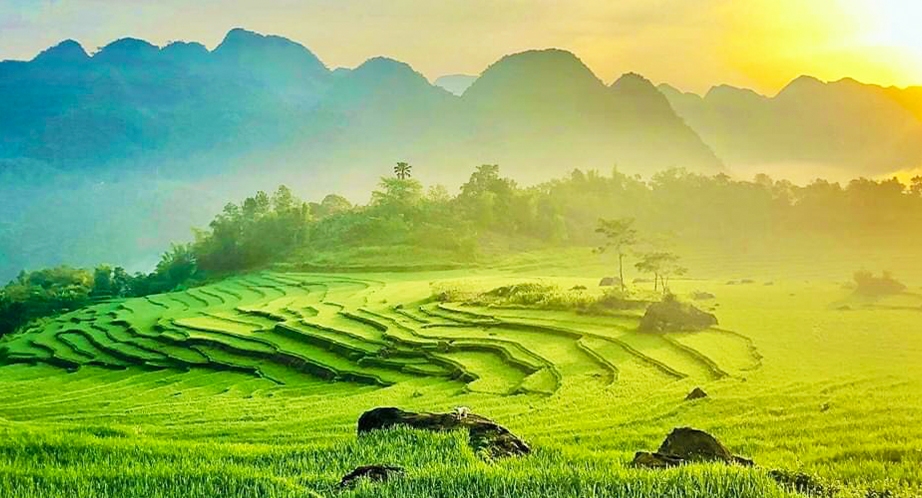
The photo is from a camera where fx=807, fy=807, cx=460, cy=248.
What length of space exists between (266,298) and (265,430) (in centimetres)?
2756

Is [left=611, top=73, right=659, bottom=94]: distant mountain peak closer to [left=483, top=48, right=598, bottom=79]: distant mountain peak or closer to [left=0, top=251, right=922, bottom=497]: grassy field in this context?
[left=483, top=48, right=598, bottom=79]: distant mountain peak

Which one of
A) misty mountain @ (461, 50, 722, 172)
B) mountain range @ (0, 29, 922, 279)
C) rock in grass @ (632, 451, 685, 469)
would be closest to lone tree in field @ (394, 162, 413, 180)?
mountain range @ (0, 29, 922, 279)

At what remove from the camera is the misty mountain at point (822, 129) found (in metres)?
87.8

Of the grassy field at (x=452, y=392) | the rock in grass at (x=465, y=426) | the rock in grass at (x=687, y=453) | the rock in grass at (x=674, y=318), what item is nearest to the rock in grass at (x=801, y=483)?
the grassy field at (x=452, y=392)

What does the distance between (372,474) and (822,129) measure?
407 ft

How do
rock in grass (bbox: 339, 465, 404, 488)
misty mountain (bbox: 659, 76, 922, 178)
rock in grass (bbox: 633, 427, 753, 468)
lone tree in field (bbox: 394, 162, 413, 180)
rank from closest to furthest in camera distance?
rock in grass (bbox: 339, 465, 404, 488) < rock in grass (bbox: 633, 427, 753, 468) < lone tree in field (bbox: 394, 162, 413, 180) < misty mountain (bbox: 659, 76, 922, 178)

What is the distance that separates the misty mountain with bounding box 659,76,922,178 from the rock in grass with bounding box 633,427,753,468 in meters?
74.4

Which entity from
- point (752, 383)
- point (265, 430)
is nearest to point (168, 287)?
point (265, 430)

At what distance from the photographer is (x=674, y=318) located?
73.0 ft

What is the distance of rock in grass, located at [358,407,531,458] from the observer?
24.1ft

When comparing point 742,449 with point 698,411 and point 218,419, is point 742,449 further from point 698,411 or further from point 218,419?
point 218,419

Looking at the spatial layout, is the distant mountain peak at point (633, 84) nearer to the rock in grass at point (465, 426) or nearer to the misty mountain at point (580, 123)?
the misty mountain at point (580, 123)

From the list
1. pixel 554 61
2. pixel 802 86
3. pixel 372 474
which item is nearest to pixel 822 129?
pixel 802 86

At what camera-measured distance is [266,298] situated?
41.3m
